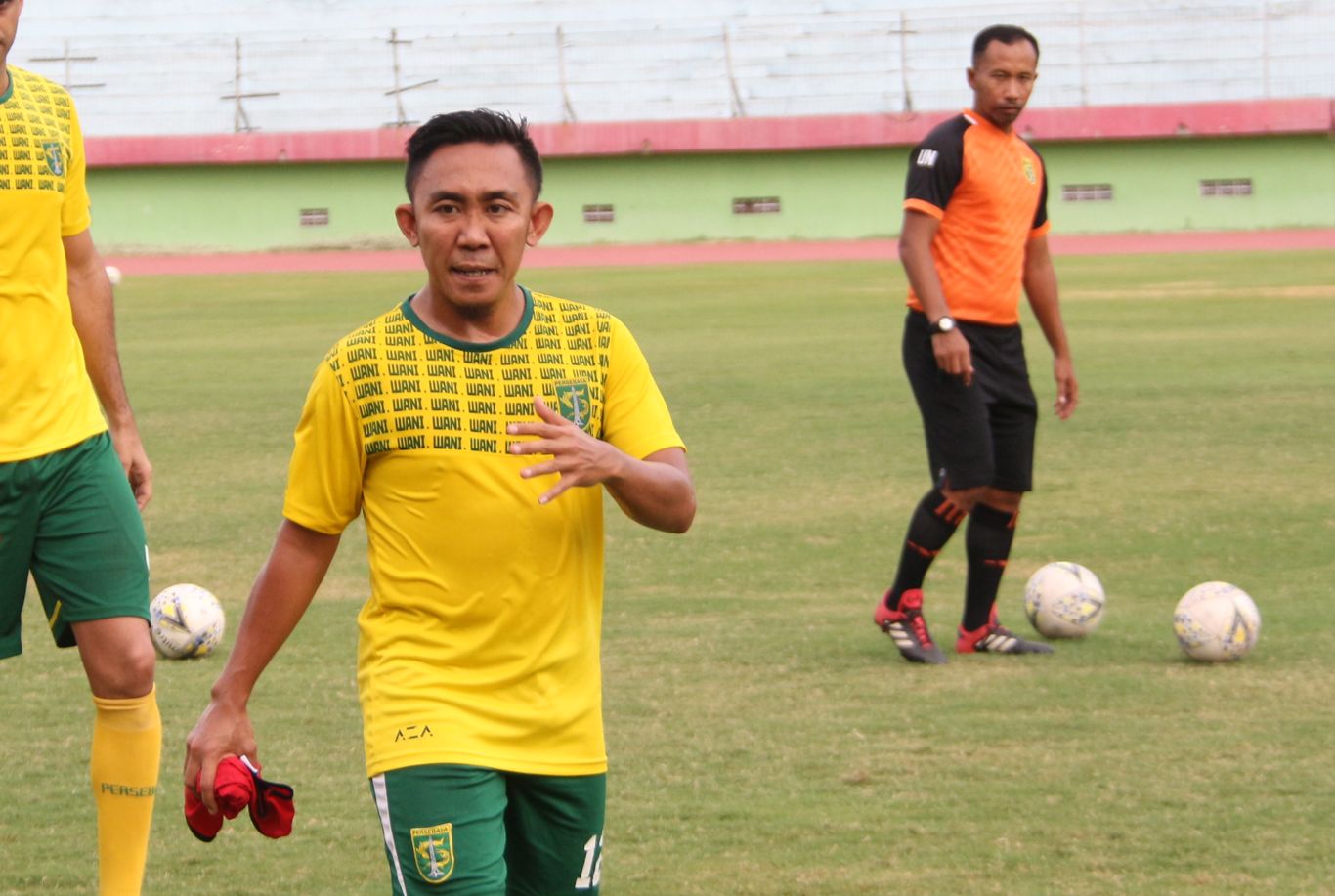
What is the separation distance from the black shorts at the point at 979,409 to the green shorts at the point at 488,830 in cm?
402

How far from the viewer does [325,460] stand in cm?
355

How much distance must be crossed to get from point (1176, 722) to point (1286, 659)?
42.6 inches

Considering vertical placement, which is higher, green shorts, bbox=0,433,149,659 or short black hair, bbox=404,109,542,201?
short black hair, bbox=404,109,542,201

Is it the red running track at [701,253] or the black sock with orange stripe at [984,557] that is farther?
the red running track at [701,253]

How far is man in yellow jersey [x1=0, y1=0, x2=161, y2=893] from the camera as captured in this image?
4699 millimetres

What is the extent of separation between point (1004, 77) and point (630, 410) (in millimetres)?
4109

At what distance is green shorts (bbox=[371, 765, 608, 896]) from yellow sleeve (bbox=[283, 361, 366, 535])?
0.46 m

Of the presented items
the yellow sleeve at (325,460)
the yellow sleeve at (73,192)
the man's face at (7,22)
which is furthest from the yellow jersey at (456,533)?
the yellow sleeve at (73,192)

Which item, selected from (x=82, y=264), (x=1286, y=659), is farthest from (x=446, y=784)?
(x=1286, y=659)

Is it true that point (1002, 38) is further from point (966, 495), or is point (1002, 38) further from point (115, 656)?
point (115, 656)

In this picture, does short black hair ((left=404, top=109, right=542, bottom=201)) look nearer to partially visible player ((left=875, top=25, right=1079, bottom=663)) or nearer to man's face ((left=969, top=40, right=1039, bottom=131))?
partially visible player ((left=875, top=25, right=1079, bottom=663))

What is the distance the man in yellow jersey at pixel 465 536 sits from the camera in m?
3.48

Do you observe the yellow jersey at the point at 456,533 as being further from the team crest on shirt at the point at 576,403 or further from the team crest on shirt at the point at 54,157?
the team crest on shirt at the point at 54,157

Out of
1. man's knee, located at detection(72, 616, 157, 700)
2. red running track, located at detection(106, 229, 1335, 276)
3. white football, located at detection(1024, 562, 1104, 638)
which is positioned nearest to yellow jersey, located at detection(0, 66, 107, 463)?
man's knee, located at detection(72, 616, 157, 700)
